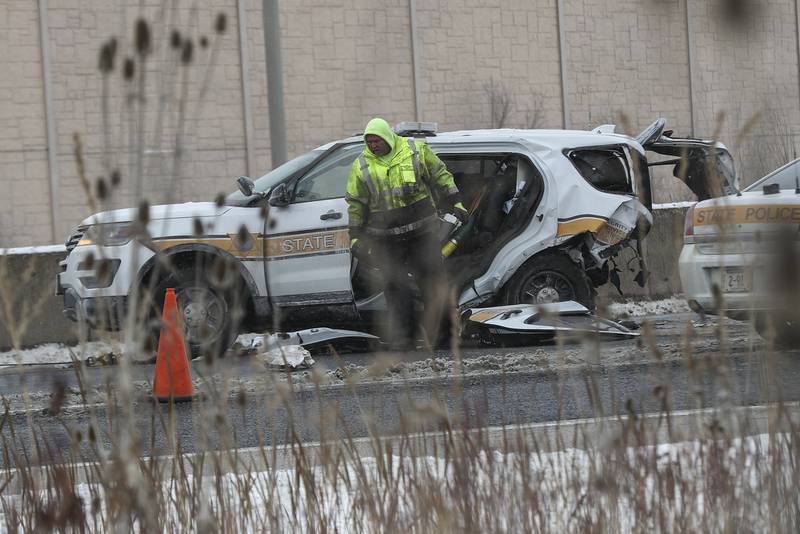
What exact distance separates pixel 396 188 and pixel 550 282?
182 cm

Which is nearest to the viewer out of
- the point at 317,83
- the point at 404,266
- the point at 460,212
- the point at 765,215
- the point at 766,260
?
the point at 766,260

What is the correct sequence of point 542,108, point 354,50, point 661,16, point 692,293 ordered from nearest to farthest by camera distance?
1. point 661,16
2. point 692,293
3. point 354,50
4. point 542,108

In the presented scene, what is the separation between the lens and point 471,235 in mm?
10625

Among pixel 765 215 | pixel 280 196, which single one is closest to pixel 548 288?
pixel 280 196

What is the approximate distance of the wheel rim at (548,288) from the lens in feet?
34.4

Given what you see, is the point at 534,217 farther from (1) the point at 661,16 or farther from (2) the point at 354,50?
(2) the point at 354,50

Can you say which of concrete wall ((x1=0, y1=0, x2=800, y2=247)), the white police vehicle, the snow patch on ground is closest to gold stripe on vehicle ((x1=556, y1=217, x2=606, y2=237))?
the snow patch on ground

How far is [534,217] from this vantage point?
1048 centimetres

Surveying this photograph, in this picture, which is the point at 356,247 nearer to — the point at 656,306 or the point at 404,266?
the point at 404,266

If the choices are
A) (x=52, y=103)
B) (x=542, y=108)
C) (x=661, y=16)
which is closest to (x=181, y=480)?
(x=661, y=16)

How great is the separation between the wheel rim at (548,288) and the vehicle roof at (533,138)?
41.4 inches

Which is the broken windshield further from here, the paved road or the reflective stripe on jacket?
the paved road

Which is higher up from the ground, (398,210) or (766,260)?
(398,210)

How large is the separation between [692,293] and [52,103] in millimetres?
17317
